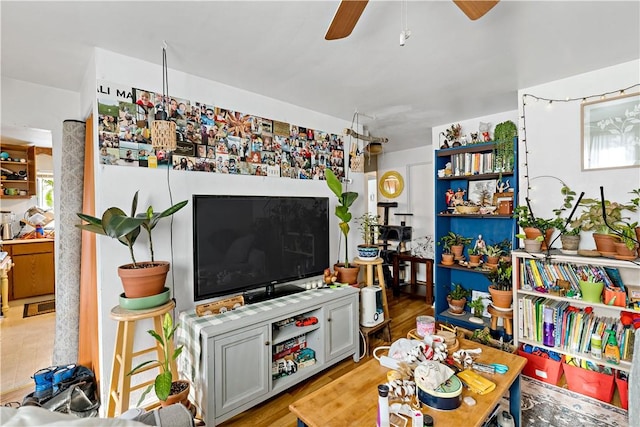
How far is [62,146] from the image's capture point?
221 cm

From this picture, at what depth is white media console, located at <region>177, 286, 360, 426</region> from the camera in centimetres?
166

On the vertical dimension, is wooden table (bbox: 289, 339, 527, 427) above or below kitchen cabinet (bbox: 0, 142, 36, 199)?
below

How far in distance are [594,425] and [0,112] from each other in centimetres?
441

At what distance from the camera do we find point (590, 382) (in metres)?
1.97

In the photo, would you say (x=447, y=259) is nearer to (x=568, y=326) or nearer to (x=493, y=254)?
(x=493, y=254)

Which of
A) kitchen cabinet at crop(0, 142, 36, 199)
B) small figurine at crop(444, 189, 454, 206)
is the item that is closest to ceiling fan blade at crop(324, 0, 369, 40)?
small figurine at crop(444, 189, 454, 206)

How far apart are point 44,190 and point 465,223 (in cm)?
618

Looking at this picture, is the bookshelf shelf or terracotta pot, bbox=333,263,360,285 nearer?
the bookshelf shelf

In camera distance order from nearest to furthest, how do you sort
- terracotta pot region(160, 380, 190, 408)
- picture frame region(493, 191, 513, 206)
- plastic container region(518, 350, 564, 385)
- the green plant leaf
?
1. the green plant leaf
2. terracotta pot region(160, 380, 190, 408)
3. plastic container region(518, 350, 564, 385)
4. picture frame region(493, 191, 513, 206)

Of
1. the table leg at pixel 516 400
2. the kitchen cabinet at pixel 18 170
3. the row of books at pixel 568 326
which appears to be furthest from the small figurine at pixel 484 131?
the kitchen cabinet at pixel 18 170

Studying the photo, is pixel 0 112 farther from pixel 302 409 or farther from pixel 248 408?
pixel 302 409

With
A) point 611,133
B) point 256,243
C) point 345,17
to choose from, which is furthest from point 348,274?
point 611,133

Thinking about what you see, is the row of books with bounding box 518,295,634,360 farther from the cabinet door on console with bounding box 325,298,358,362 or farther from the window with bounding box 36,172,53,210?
the window with bounding box 36,172,53,210

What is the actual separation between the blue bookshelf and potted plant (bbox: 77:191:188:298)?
2.70 m
